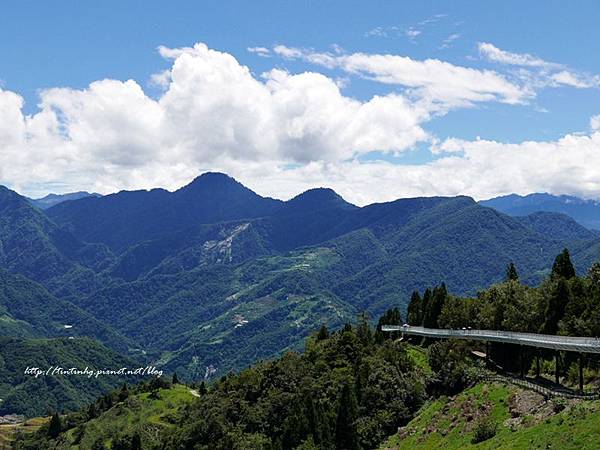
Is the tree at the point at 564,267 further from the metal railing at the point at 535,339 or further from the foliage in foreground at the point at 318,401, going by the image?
the foliage in foreground at the point at 318,401

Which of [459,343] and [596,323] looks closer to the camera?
[596,323]

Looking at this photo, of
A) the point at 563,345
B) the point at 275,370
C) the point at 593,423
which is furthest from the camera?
the point at 275,370

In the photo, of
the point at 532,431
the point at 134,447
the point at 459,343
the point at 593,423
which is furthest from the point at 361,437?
the point at 134,447

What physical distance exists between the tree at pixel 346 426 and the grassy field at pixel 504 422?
14.6 ft

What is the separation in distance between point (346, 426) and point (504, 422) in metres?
27.0

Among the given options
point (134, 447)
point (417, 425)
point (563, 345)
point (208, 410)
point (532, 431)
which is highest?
point (563, 345)

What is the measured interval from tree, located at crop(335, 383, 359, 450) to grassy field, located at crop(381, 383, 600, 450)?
4.46 m

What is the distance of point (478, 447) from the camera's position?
2329 inches

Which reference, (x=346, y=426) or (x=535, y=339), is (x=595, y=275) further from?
(x=346, y=426)

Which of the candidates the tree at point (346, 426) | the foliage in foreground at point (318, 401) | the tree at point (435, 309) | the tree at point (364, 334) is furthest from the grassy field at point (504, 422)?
the tree at point (435, 309)

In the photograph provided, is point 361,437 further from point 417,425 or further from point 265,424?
point 265,424

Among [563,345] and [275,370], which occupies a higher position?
[563,345]

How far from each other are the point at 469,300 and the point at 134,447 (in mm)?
90824

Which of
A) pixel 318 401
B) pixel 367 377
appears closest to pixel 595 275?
pixel 367 377
